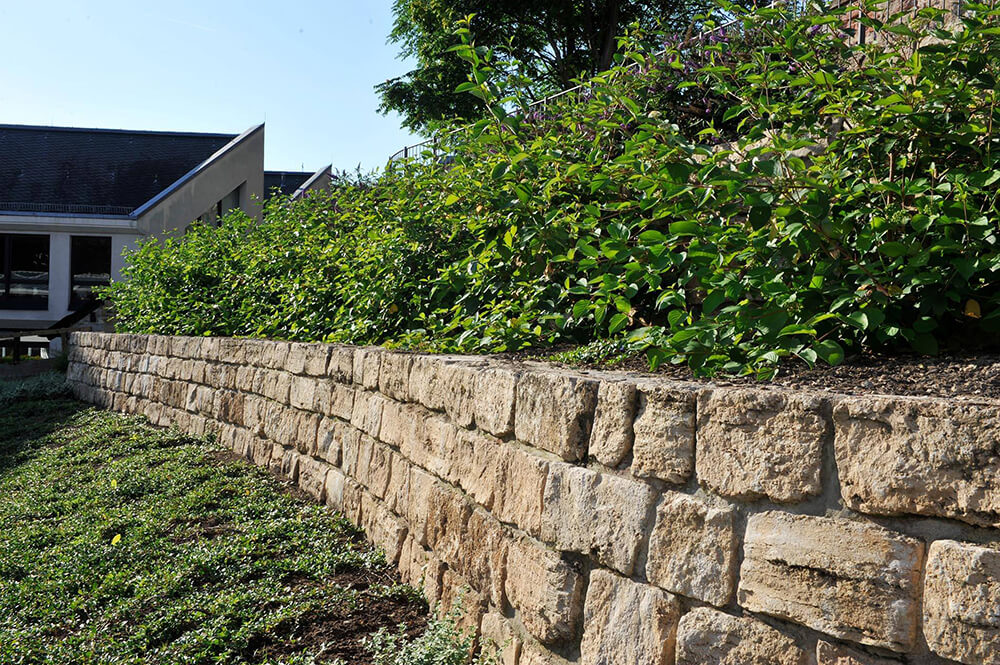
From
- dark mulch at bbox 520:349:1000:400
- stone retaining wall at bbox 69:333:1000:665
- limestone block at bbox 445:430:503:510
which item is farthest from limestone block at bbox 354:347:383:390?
dark mulch at bbox 520:349:1000:400

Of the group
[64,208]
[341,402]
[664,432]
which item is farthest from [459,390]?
[64,208]

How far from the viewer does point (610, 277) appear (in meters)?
3.71

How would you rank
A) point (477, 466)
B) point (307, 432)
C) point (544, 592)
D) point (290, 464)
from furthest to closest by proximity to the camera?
point (290, 464) → point (307, 432) → point (477, 466) → point (544, 592)

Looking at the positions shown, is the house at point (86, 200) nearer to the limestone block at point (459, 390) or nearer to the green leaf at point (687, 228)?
the limestone block at point (459, 390)

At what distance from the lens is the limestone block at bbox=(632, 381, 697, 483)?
249 cm

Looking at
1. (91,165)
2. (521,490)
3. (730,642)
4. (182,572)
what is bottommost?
(182,572)

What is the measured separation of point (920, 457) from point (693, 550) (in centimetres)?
71

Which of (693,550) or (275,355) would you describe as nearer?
(693,550)

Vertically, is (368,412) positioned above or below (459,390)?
below

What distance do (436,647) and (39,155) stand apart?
977 inches

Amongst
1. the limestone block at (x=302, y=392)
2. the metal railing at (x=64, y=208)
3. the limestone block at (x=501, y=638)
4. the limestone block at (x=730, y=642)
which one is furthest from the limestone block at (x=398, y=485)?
the metal railing at (x=64, y=208)

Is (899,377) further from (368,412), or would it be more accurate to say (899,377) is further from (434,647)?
(368,412)

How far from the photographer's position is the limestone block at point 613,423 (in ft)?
8.92

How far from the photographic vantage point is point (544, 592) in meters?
3.00
